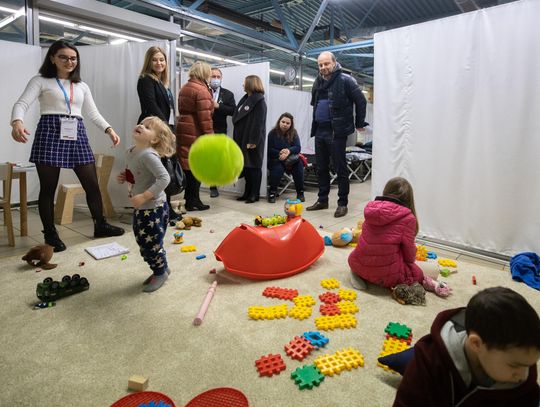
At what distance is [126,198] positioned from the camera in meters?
4.20

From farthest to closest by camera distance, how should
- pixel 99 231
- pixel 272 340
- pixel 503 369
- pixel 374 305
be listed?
pixel 99 231 → pixel 374 305 → pixel 272 340 → pixel 503 369

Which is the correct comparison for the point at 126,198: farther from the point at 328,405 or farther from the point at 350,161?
the point at 350,161

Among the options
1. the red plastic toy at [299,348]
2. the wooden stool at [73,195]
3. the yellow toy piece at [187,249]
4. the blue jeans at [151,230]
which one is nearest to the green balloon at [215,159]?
the blue jeans at [151,230]

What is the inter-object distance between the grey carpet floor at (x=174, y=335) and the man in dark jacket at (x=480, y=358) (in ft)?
1.33

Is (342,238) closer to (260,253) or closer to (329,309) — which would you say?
(260,253)

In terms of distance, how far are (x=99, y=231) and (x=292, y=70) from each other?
256 inches

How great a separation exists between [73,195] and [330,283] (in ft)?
9.16

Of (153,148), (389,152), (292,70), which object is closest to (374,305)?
(153,148)

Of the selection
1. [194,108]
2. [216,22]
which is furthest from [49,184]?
[216,22]

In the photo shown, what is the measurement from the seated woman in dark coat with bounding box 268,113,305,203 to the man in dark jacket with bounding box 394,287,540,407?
417 cm

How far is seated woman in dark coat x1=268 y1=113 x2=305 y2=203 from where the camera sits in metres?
5.18

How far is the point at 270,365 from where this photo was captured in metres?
1.48

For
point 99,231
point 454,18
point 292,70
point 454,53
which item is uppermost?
point 292,70

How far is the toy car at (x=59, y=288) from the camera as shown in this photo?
201cm
